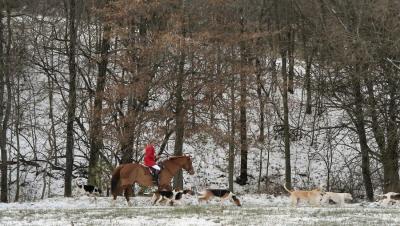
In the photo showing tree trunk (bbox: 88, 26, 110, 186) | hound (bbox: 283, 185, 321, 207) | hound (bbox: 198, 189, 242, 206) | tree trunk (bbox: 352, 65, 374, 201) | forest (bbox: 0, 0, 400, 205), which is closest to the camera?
hound (bbox: 283, 185, 321, 207)

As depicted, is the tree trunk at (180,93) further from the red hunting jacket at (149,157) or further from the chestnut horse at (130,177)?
the chestnut horse at (130,177)

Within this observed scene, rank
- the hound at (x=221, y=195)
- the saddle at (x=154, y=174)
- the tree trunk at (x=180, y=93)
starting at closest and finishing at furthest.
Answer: the hound at (x=221, y=195), the saddle at (x=154, y=174), the tree trunk at (x=180, y=93)

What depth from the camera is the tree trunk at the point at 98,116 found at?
25.9m

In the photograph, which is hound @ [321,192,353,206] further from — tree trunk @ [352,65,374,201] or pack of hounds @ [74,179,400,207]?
tree trunk @ [352,65,374,201]

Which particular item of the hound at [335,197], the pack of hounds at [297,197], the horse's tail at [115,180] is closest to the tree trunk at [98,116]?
the horse's tail at [115,180]

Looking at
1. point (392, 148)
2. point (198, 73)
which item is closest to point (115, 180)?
point (198, 73)

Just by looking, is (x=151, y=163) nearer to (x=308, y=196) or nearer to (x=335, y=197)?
(x=308, y=196)

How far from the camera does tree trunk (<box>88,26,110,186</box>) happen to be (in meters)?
25.9

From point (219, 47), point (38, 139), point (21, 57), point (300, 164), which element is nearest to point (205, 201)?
point (219, 47)

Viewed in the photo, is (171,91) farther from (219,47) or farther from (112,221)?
(112,221)

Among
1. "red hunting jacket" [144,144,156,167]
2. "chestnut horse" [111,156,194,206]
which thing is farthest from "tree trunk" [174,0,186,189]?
"chestnut horse" [111,156,194,206]

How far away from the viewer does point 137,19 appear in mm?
26328

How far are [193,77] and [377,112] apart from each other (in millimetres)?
8700

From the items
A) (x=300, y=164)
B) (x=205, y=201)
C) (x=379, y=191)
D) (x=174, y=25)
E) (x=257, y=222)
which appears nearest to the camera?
(x=257, y=222)
